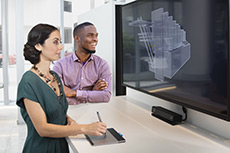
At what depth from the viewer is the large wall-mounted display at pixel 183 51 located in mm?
1172

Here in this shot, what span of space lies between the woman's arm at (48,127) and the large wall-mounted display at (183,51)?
54 cm

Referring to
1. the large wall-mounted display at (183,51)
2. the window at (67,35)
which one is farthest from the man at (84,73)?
the window at (67,35)

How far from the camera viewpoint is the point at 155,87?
176 centimetres

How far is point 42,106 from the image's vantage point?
1314mm

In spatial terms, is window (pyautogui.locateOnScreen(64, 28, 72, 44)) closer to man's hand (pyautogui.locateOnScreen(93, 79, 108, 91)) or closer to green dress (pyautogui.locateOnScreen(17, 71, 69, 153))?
man's hand (pyautogui.locateOnScreen(93, 79, 108, 91))

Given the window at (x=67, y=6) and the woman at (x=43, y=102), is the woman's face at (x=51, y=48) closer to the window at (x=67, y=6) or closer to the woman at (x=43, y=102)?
the woman at (x=43, y=102)

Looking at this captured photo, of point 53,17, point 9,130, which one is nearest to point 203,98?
point 9,130

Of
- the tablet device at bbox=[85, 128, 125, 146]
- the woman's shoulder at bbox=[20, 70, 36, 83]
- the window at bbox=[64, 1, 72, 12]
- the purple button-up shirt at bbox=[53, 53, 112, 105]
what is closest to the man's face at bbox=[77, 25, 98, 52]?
the purple button-up shirt at bbox=[53, 53, 112, 105]

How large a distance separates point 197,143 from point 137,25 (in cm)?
104

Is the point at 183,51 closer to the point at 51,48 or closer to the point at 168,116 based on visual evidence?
the point at 168,116

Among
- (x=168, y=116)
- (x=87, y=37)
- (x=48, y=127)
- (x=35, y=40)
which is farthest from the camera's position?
(x=87, y=37)

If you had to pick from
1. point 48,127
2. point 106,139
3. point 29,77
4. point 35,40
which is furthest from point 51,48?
point 106,139

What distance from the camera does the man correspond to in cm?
217

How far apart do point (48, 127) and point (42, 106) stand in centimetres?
12
